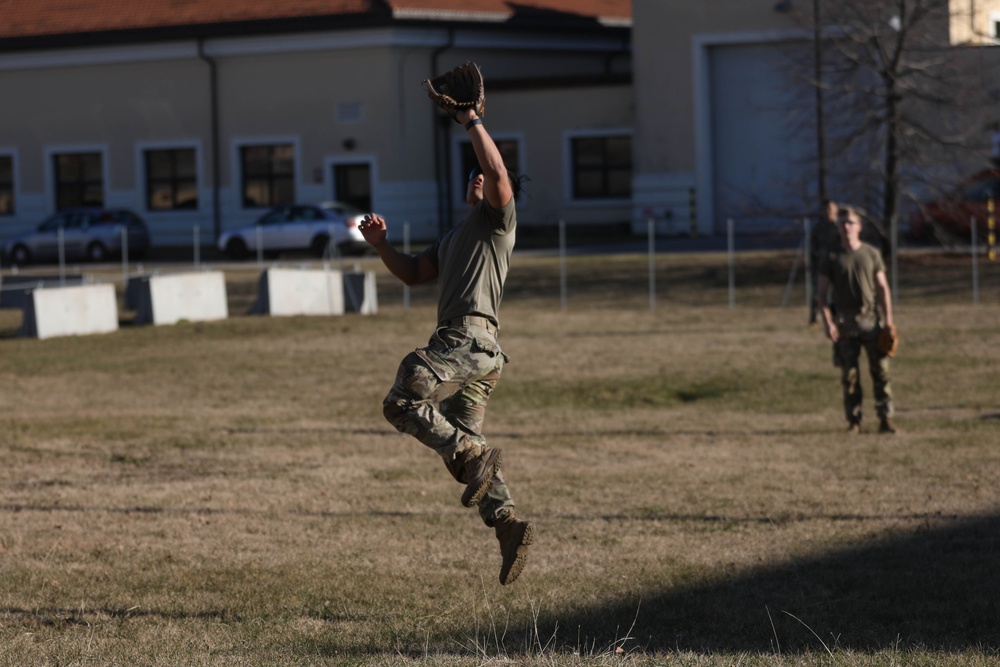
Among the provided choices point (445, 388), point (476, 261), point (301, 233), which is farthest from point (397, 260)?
point (301, 233)

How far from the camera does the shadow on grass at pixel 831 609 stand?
677 centimetres

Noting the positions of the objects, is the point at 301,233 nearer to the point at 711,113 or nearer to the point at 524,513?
the point at 711,113

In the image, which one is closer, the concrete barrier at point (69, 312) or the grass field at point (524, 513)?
the grass field at point (524, 513)

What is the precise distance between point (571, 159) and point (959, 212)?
45.5 feet

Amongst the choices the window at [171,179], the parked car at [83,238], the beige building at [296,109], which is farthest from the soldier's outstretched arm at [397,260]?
the window at [171,179]

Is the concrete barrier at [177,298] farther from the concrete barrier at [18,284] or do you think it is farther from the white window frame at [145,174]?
the white window frame at [145,174]

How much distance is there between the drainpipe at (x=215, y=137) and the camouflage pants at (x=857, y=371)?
31.9m

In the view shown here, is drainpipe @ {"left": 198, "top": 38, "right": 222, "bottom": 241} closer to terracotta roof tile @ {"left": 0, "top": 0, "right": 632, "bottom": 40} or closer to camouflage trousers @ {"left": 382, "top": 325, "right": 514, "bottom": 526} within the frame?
terracotta roof tile @ {"left": 0, "top": 0, "right": 632, "bottom": 40}

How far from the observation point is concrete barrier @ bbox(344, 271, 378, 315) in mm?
26578

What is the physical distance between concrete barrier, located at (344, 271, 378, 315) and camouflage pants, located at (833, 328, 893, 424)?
46.6 feet

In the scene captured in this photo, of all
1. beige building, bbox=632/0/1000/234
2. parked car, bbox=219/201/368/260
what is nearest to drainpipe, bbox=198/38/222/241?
parked car, bbox=219/201/368/260

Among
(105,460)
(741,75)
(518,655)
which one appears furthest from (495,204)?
(741,75)

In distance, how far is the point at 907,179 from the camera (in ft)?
96.5

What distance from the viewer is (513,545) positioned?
673cm
